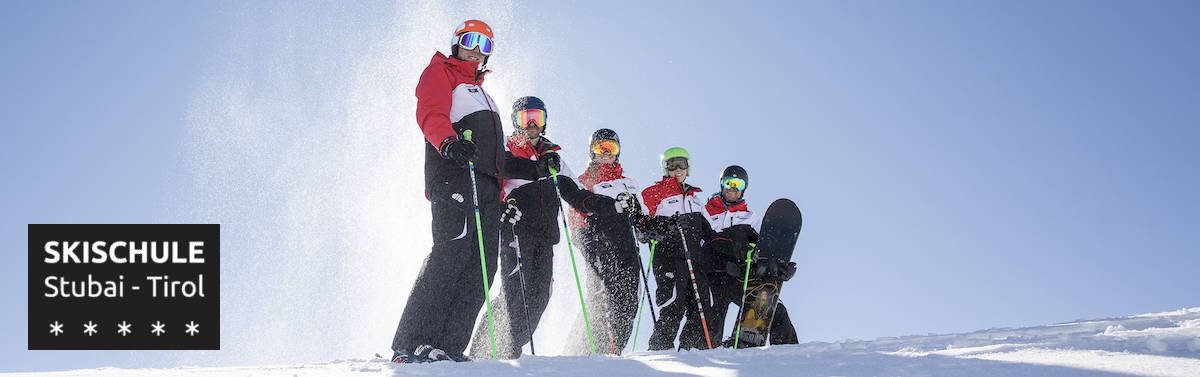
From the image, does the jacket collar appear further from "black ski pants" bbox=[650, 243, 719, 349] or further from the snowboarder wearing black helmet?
the snowboarder wearing black helmet

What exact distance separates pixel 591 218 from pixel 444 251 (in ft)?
7.42

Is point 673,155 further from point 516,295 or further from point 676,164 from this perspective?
point 516,295

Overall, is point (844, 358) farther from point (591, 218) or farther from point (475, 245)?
point (591, 218)

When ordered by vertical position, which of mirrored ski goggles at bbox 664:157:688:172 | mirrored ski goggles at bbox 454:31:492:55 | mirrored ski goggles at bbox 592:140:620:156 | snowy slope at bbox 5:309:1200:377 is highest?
mirrored ski goggles at bbox 454:31:492:55

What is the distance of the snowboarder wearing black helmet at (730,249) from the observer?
21.0ft

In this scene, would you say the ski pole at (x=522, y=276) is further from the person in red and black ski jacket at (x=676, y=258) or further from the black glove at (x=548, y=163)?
the person in red and black ski jacket at (x=676, y=258)

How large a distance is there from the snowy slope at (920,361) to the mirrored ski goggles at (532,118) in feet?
8.94

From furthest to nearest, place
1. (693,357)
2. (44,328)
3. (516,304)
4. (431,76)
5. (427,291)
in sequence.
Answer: (44,328)
(516,304)
(431,76)
(427,291)
(693,357)

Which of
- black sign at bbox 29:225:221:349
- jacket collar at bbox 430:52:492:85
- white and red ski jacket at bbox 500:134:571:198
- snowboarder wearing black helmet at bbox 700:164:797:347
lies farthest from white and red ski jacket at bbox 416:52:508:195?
black sign at bbox 29:225:221:349

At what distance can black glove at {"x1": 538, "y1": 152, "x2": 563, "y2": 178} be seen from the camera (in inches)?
213

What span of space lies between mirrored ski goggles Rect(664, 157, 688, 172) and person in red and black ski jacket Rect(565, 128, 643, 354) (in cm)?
67

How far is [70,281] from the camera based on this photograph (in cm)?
762

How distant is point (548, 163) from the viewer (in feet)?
17.9

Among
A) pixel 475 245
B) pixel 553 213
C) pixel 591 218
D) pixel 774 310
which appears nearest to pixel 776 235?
pixel 774 310
